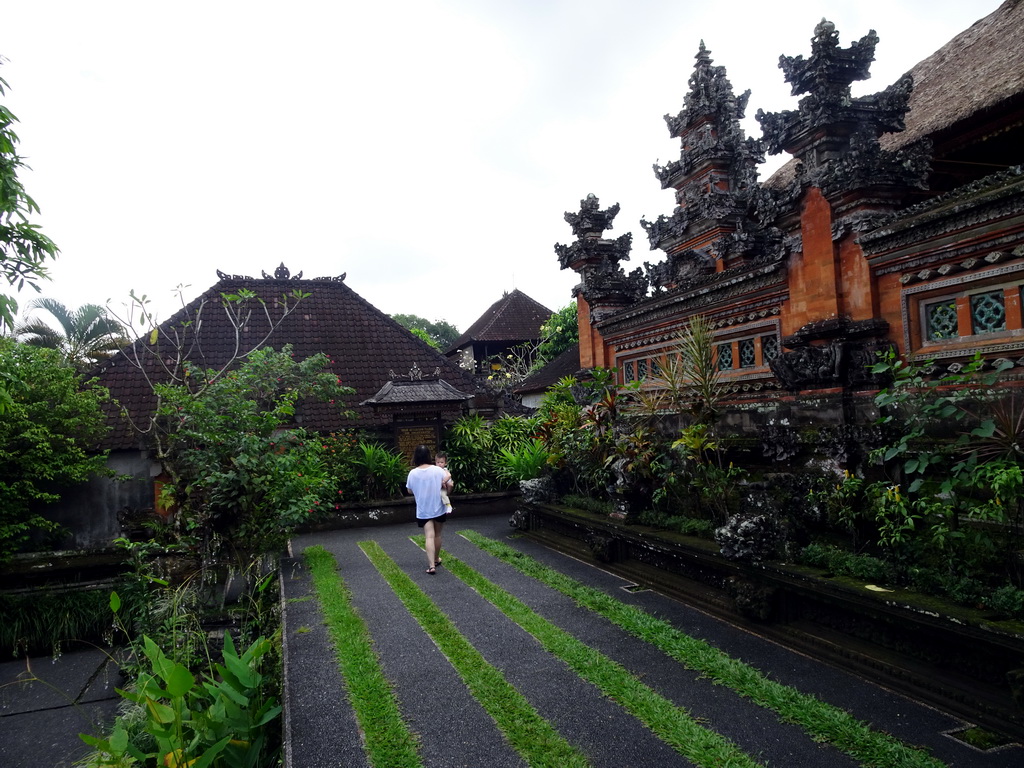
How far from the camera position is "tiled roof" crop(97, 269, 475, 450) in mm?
12875

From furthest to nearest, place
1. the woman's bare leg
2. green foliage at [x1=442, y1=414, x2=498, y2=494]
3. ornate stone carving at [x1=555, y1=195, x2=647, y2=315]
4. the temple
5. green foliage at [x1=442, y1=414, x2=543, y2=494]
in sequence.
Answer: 1. green foliage at [x1=442, y1=414, x2=498, y2=494]
2. green foliage at [x1=442, y1=414, x2=543, y2=494]
3. ornate stone carving at [x1=555, y1=195, x2=647, y2=315]
4. the woman's bare leg
5. the temple

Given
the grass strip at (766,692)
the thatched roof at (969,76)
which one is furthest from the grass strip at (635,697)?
the thatched roof at (969,76)

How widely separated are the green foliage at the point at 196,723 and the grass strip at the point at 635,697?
2.04m

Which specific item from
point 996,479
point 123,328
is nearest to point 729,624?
point 996,479

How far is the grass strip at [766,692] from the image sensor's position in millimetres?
3139

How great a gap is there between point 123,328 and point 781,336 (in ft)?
28.3

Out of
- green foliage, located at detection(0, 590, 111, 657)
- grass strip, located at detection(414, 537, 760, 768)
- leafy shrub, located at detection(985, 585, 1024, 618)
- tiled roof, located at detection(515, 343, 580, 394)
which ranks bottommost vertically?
green foliage, located at detection(0, 590, 111, 657)

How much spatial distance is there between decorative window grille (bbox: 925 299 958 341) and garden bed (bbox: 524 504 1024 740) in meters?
1.84

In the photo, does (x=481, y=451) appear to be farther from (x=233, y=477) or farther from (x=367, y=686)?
→ (x=367, y=686)

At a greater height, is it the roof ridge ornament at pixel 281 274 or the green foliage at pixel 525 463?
the roof ridge ornament at pixel 281 274

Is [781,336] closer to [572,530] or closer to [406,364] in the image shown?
[572,530]

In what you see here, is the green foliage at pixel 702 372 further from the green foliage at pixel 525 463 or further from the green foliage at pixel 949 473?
the green foliage at pixel 525 463

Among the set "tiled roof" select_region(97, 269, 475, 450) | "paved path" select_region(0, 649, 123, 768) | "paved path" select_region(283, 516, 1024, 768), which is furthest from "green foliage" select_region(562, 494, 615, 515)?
"paved path" select_region(0, 649, 123, 768)

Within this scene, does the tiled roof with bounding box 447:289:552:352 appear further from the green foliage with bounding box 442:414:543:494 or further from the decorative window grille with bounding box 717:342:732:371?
the decorative window grille with bounding box 717:342:732:371
